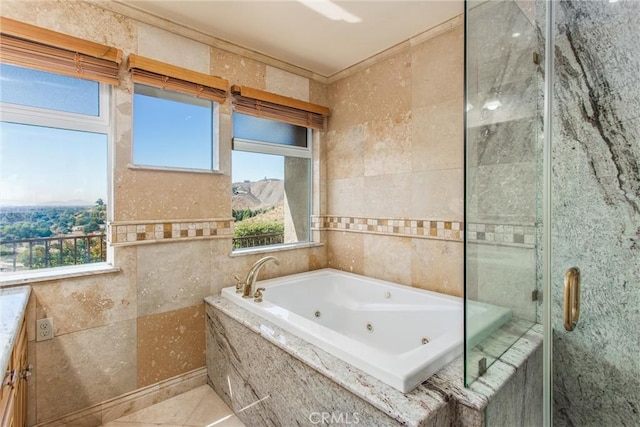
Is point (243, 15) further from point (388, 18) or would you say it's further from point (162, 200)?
point (162, 200)

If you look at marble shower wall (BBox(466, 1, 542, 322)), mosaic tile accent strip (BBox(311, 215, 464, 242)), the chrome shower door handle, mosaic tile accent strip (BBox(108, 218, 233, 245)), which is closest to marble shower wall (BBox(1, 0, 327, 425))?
mosaic tile accent strip (BBox(108, 218, 233, 245))

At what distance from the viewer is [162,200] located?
2072 millimetres

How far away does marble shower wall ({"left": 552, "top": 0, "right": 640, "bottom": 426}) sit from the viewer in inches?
54.9

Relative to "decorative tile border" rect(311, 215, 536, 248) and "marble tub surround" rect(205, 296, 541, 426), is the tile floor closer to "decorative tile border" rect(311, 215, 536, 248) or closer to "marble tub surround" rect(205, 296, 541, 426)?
"marble tub surround" rect(205, 296, 541, 426)

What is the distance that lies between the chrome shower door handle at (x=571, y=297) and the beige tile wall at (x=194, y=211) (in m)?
0.72

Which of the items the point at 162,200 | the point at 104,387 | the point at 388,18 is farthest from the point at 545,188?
the point at 104,387

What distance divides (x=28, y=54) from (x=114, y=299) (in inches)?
56.0

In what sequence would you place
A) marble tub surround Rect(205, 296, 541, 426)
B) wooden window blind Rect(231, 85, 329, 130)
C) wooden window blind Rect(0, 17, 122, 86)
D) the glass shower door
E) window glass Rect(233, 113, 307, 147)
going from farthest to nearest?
window glass Rect(233, 113, 307, 147), wooden window blind Rect(231, 85, 329, 130), wooden window blind Rect(0, 17, 122, 86), the glass shower door, marble tub surround Rect(205, 296, 541, 426)

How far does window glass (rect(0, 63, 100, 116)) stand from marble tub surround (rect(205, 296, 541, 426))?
1.49 metres

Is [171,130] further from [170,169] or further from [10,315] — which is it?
[10,315]

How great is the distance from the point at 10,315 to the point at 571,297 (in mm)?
2390

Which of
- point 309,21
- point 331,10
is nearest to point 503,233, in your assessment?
point 331,10

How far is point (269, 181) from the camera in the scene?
2.79 m

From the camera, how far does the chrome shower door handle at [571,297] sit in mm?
1326
